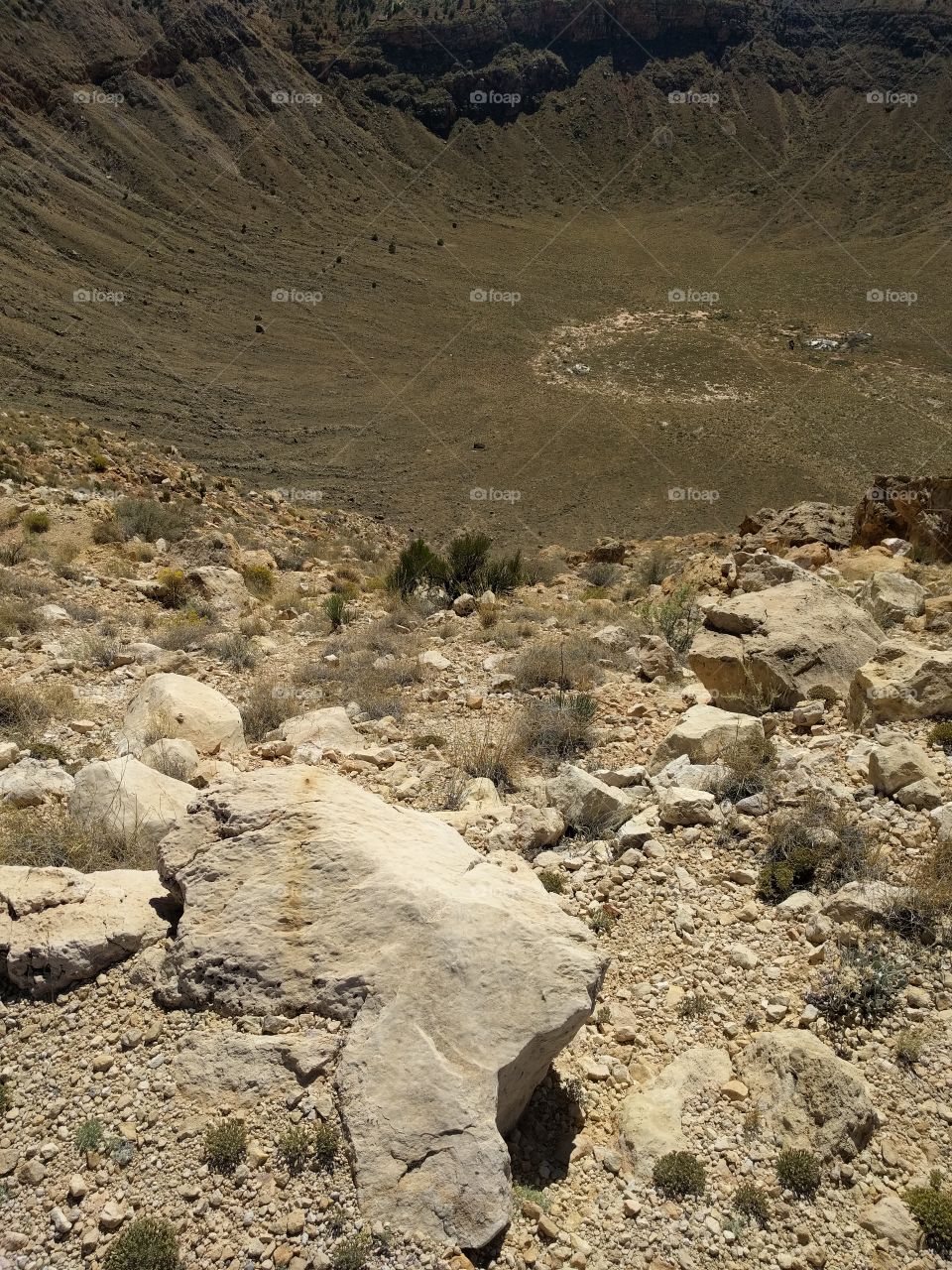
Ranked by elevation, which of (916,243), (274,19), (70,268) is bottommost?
(70,268)

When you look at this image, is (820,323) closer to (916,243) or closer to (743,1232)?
(916,243)

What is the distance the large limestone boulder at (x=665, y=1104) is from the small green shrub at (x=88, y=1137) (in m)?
1.78

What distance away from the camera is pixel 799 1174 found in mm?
2834

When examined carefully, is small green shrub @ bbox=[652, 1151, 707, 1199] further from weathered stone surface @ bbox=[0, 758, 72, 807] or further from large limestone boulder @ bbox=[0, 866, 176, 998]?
weathered stone surface @ bbox=[0, 758, 72, 807]

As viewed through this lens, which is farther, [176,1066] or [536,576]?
[536,576]

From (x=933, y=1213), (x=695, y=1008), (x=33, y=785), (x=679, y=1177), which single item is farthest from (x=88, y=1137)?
(x=933, y=1213)

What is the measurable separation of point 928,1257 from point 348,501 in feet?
75.9

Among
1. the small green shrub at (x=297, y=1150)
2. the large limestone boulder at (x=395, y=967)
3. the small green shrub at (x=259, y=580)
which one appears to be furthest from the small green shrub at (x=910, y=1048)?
the small green shrub at (x=259, y=580)

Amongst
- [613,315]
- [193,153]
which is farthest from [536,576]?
[193,153]

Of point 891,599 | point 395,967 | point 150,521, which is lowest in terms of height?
point 150,521

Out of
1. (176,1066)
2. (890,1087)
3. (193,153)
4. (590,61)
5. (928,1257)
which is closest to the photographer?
(928,1257)

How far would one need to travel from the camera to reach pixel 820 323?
41.5m

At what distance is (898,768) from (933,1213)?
2.33 meters

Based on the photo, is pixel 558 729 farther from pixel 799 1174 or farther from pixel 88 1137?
pixel 88 1137
